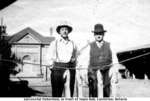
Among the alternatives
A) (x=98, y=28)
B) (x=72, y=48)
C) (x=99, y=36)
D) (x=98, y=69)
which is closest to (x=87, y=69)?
(x=98, y=69)

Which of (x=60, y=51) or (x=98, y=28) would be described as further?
(x=98, y=28)

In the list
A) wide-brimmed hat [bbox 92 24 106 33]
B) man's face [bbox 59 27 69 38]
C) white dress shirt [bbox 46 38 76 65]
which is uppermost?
wide-brimmed hat [bbox 92 24 106 33]

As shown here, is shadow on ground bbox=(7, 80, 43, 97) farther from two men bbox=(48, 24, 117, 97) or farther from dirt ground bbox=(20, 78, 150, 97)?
two men bbox=(48, 24, 117, 97)

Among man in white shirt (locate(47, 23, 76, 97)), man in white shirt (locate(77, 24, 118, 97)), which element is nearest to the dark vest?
man in white shirt (locate(77, 24, 118, 97))

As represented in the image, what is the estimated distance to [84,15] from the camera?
8.31 feet

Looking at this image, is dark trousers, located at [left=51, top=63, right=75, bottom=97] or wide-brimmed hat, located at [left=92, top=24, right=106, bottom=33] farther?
wide-brimmed hat, located at [left=92, top=24, right=106, bottom=33]

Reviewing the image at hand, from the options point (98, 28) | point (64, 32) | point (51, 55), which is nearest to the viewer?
point (51, 55)

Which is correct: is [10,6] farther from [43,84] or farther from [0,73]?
[43,84]

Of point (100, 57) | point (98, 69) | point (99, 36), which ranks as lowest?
point (98, 69)

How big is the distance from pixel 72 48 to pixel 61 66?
0.82 ft

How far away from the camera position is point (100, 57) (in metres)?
2.25

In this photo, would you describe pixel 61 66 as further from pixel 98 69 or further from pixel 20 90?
pixel 20 90

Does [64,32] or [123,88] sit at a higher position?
[64,32]

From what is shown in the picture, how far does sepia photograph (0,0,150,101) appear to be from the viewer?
7.37ft
